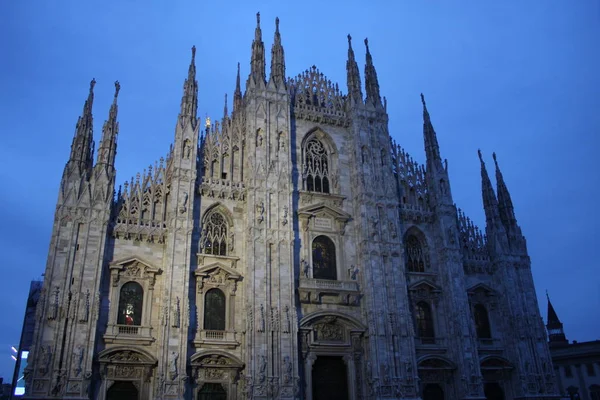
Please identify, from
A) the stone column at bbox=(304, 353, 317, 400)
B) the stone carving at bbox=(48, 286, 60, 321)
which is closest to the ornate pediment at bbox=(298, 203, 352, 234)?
the stone column at bbox=(304, 353, 317, 400)

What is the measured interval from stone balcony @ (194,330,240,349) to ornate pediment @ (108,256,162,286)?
3.56m

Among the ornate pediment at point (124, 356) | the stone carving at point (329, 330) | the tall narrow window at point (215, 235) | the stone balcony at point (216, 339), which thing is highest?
the tall narrow window at point (215, 235)

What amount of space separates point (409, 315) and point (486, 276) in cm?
751

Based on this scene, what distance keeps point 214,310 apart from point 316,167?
11069 millimetres

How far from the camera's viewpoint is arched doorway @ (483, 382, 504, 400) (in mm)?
30172

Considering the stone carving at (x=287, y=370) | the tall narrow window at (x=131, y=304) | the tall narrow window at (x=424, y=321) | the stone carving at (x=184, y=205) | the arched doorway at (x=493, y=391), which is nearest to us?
the tall narrow window at (x=131, y=304)

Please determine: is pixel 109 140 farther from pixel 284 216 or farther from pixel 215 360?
pixel 215 360

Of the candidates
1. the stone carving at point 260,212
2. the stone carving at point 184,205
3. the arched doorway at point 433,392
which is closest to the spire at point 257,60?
the stone carving at point 260,212

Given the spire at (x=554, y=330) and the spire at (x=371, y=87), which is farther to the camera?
the spire at (x=554, y=330)

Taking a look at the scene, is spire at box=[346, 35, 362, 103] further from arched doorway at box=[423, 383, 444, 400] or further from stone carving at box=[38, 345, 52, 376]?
stone carving at box=[38, 345, 52, 376]

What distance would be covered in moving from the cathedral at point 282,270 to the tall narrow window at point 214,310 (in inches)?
5.8

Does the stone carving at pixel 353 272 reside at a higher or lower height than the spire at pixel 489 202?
lower

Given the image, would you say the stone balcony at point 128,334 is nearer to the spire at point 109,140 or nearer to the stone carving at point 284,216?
the spire at point 109,140

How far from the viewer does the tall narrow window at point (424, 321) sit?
30036mm
